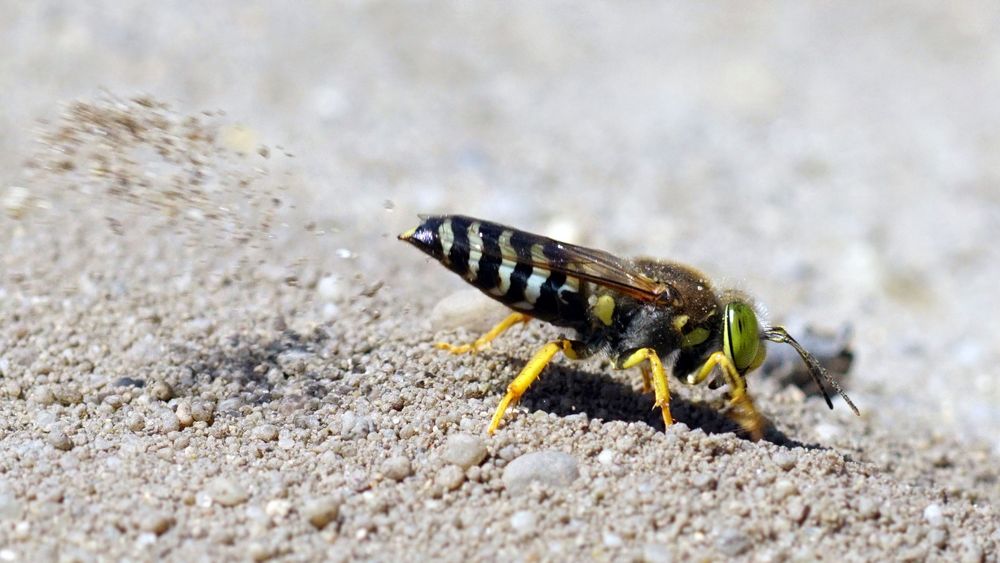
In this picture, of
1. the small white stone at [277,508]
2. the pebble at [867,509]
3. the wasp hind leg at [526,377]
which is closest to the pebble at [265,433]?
the small white stone at [277,508]

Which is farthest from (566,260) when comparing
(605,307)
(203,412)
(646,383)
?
(203,412)

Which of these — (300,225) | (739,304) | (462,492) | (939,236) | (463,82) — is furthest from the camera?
(463,82)

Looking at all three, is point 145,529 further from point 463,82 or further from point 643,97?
point 643,97

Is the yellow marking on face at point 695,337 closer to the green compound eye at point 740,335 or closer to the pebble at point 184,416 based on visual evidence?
the green compound eye at point 740,335

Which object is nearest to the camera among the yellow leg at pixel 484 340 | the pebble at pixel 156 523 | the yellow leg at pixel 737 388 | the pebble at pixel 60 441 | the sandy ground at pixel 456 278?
the pebble at pixel 156 523

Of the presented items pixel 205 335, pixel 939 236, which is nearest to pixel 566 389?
pixel 205 335
